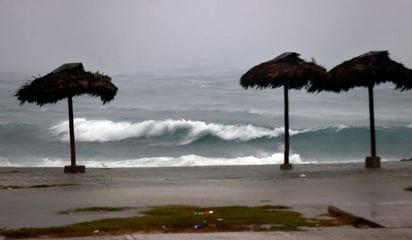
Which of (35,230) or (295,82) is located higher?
(295,82)

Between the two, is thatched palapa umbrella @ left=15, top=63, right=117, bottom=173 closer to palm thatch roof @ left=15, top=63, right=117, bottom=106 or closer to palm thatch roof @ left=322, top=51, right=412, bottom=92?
palm thatch roof @ left=15, top=63, right=117, bottom=106

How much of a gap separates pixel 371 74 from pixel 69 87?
29.3 ft

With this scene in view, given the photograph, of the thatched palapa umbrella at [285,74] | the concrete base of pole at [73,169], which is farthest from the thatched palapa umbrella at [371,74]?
the concrete base of pole at [73,169]

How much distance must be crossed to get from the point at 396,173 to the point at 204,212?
36.1 ft

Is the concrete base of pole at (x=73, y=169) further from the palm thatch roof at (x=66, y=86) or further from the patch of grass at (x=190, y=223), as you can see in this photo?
the patch of grass at (x=190, y=223)

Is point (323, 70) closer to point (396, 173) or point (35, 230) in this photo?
point (396, 173)

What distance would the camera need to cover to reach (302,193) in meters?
13.5

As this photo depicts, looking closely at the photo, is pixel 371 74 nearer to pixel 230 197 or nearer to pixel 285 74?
pixel 285 74

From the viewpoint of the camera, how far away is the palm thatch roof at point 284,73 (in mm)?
23234

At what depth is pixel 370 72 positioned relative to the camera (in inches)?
910

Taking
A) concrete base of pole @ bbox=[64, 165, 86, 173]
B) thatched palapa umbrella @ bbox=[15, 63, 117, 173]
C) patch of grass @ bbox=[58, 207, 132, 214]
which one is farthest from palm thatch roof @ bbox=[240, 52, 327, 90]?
patch of grass @ bbox=[58, 207, 132, 214]

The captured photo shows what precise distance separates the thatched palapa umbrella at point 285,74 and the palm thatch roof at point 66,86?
4400mm

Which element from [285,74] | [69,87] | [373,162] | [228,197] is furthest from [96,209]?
[373,162]

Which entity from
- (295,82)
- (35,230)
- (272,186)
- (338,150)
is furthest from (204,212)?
(338,150)
